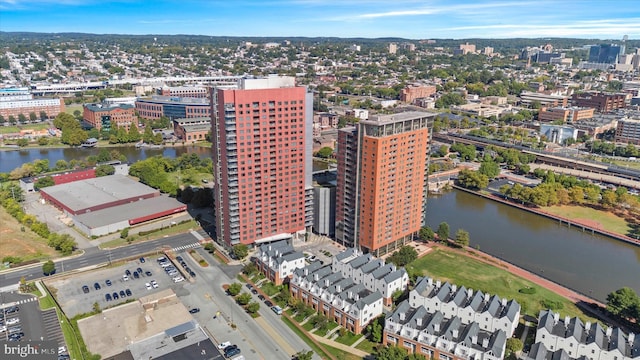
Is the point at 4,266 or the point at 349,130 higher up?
the point at 349,130

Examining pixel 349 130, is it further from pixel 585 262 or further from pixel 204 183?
pixel 204 183

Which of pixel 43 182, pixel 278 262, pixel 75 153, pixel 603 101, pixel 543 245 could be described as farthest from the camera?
pixel 603 101

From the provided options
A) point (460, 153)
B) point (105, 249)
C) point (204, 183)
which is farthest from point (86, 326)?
point (460, 153)

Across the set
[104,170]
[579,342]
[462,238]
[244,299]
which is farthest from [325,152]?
[579,342]

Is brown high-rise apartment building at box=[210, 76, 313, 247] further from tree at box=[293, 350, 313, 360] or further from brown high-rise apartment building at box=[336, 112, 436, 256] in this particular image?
tree at box=[293, 350, 313, 360]

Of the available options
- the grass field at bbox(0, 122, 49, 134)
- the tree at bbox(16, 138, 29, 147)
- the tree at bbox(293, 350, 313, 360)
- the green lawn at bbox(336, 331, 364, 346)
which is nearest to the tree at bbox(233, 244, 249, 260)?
the green lawn at bbox(336, 331, 364, 346)

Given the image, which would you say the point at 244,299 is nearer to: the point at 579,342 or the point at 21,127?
the point at 579,342

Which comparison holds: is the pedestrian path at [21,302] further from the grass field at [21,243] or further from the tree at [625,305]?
the tree at [625,305]
